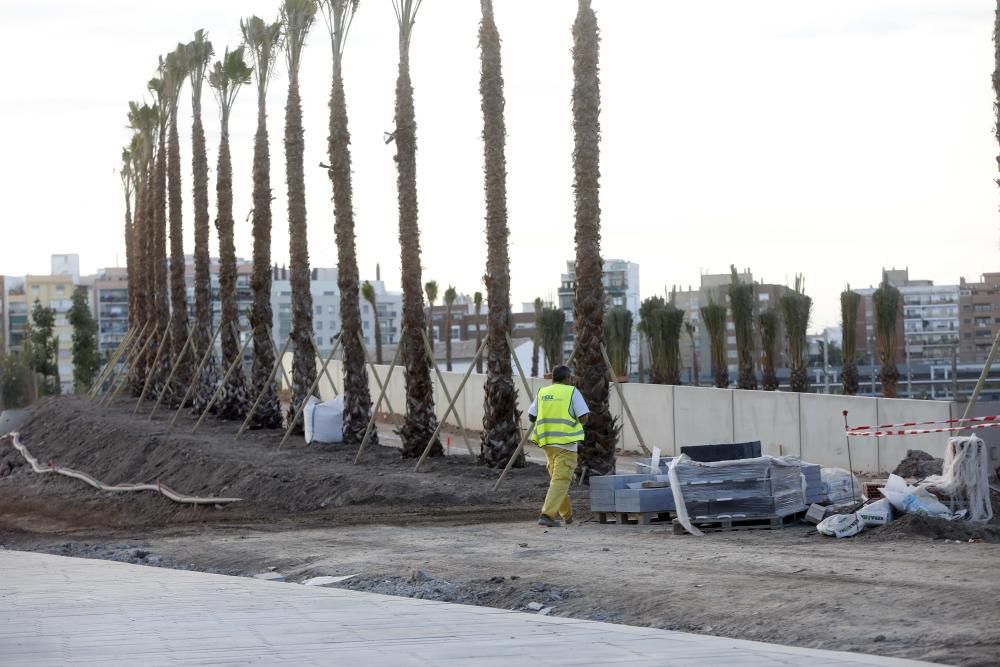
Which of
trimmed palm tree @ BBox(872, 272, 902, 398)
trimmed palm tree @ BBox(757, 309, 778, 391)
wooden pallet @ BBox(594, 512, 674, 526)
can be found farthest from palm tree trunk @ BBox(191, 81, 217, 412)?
wooden pallet @ BBox(594, 512, 674, 526)

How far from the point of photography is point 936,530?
13.6 meters

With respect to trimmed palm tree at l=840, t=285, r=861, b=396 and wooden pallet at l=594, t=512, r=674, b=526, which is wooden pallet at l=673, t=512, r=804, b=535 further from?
trimmed palm tree at l=840, t=285, r=861, b=396

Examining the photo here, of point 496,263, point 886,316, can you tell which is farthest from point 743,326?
point 496,263

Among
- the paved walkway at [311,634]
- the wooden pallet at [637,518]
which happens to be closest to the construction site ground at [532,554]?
the wooden pallet at [637,518]

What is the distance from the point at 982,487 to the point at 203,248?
32852mm

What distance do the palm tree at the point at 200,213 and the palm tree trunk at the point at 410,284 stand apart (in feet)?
55.0

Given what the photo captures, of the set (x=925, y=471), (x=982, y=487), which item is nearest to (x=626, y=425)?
(x=925, y=471)

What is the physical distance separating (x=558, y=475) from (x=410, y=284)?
1094cm

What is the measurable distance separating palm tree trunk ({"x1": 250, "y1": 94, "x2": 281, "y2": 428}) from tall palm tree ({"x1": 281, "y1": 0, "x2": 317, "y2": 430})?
2.47 meters

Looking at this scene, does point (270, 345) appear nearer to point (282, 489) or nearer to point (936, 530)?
point (282, 489)

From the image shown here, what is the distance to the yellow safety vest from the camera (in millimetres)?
16391

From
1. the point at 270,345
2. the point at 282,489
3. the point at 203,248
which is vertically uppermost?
the point at 203,248

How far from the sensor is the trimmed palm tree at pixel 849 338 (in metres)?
50.0

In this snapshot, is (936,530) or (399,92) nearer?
(936,530)
